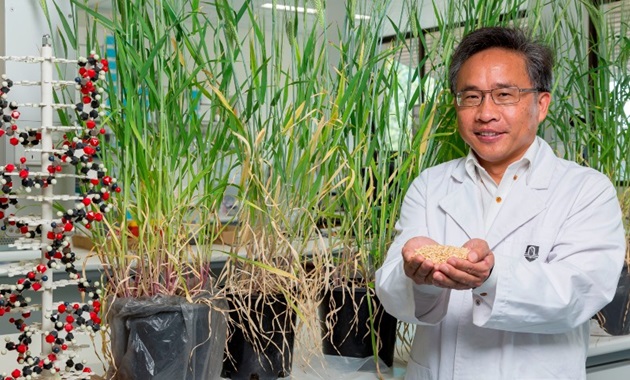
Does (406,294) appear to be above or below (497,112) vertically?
below

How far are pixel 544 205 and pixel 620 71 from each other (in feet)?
3.14

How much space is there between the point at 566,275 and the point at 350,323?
50 centimetres

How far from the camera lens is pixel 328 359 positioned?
1710 millimetres

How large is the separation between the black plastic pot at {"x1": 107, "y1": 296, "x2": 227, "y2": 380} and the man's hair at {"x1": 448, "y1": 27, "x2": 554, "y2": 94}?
796 millimetres

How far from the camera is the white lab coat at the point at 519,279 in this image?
4.54 feet

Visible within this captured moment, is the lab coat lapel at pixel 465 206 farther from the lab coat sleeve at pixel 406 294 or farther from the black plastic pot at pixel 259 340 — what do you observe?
the black plastic pot at pixel 259 340

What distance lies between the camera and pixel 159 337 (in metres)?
1.32

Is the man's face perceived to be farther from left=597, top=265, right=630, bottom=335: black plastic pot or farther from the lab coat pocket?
left=597, top=265, right=630, bottom=335: black plastic pot

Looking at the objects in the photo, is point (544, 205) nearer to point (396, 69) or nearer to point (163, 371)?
point (396, 69)

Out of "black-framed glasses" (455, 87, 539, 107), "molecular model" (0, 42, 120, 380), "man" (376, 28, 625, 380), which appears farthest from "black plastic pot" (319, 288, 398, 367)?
"molecular model" (0, 42, 120, 380)

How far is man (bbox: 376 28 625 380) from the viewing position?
1.38m

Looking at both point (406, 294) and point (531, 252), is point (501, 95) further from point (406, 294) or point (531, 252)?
point (406, 294)

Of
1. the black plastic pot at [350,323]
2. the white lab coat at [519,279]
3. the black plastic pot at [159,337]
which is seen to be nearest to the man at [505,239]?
the white lab coat at [519,279]

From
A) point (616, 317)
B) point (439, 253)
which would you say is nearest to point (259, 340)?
point (439, 253)
